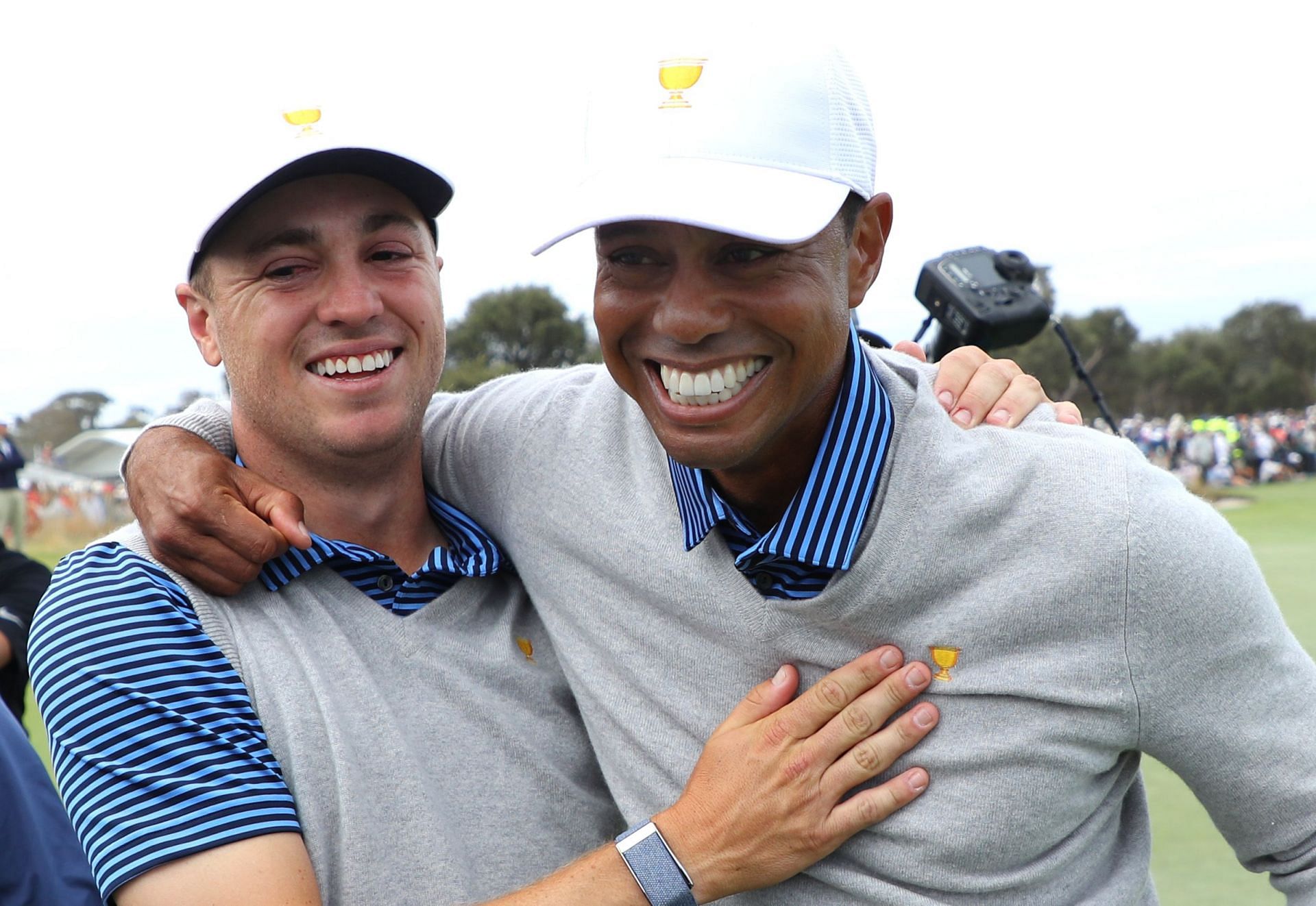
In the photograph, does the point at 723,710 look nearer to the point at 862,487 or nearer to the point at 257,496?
the point at 862,487

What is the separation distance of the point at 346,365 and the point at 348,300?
12 cm

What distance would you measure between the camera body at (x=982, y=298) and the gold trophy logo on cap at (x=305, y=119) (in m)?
1.48

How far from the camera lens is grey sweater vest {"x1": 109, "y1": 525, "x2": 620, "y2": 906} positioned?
2002 millimetres

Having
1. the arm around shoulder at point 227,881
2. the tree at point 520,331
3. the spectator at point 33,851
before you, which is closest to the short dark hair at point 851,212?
the arm around shoulder at point 227,881

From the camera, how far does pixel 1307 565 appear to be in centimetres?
1210

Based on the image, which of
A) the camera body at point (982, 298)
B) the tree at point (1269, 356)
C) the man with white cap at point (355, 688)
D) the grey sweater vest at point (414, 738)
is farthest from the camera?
the tree at point (1269, 356)

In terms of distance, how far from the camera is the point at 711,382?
76.2 inches

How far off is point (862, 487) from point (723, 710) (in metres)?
0.45

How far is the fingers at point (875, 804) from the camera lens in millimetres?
1936

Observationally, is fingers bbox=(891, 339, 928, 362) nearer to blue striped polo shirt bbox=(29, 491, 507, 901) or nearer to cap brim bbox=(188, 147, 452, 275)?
cap brim bbox=(188, 147, 452, 275)

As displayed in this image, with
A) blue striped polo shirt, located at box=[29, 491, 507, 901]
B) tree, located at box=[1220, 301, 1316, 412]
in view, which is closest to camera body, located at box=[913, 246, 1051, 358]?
blue striped polo shirt, located at box=[29, 491, 507, 901]

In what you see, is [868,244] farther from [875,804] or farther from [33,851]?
[33,851]

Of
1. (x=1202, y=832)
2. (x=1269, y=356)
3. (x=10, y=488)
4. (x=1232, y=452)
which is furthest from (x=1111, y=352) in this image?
(x=1202, y=832)

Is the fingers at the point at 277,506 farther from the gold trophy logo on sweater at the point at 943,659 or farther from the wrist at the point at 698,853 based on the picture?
the gold trophy logo on sweater at the point at 943,659
